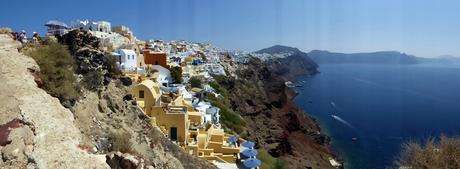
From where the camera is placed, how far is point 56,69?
1490cm

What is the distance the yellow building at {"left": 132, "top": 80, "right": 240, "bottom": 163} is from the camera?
70.3 feet

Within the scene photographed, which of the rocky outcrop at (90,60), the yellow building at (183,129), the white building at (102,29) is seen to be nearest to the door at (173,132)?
the yellow building at (183,129)

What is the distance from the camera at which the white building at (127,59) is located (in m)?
32.4

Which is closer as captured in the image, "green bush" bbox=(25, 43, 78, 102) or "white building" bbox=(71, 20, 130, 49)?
"green bush" bbox=(25, 43, 78, 102)

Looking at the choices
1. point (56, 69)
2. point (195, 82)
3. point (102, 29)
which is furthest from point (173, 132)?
point (102, 29)

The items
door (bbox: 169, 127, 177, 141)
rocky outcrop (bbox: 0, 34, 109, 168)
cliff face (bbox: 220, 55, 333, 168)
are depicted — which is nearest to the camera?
rocky outcrop (bbox: 0, 34, 109, 168)

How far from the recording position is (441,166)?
44.4ft

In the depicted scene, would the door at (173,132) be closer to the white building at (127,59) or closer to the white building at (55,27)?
the white building at (127,59)

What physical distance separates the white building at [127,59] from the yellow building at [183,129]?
9066 mm

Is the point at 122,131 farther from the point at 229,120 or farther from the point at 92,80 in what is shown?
the point at 229,120

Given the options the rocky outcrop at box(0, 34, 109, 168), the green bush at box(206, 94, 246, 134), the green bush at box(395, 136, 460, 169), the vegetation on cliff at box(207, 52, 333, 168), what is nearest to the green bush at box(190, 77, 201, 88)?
the vegetation on cliff at box(207, 52, 333, 168)

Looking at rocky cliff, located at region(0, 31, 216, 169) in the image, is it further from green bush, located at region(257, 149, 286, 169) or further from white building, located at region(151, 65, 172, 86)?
white building, located at region(151, 65, 172, 86)

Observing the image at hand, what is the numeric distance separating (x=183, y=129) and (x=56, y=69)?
8.16m

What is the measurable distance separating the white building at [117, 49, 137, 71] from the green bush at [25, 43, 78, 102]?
1499cm
